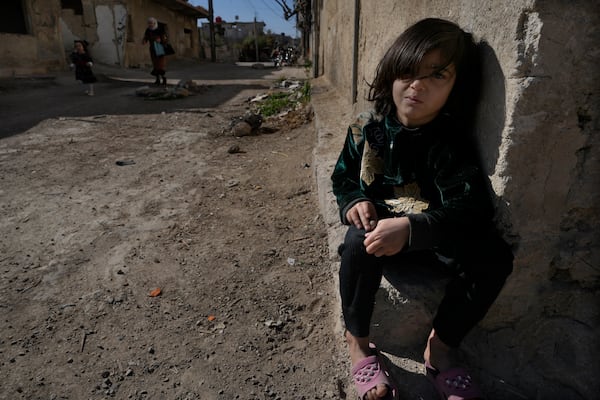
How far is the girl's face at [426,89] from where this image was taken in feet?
3.79

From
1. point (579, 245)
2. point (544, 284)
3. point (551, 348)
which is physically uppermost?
point (579, 245)

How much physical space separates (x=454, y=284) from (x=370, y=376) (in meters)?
0.40

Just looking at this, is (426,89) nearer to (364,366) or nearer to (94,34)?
(364,366)

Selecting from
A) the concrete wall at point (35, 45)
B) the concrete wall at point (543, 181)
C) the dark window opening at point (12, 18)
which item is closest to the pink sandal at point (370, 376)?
the concrete wall at point (543, 181)

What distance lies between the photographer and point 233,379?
1363 millimetres

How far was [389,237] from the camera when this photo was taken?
114cm

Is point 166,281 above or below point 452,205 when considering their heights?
below

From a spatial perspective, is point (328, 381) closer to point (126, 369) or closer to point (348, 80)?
point (126, 369)

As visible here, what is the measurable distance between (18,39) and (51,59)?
103 cm

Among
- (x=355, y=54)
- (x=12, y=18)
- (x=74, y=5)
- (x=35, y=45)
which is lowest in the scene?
(x=355, y=54)

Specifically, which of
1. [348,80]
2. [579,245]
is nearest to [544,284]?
[579,245]

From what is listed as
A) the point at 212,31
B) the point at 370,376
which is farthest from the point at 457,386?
the point at 212,31

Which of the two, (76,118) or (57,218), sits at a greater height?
(76,118)

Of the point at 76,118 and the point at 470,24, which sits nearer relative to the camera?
the point at 470,24
